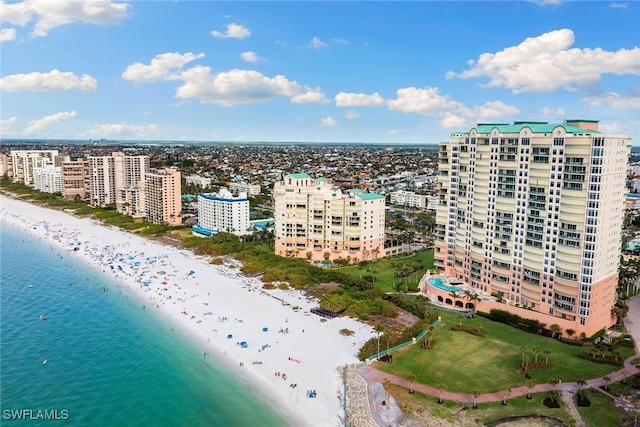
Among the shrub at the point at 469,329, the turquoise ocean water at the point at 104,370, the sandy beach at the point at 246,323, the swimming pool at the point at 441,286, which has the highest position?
the swimming pool at the point at 441,286

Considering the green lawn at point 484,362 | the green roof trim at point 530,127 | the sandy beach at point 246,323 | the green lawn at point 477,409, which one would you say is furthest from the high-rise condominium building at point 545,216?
the sandy beach at point 246,323

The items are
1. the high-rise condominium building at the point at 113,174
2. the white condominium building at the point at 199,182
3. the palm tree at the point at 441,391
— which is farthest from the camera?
the white condominium building at the point at 199,182

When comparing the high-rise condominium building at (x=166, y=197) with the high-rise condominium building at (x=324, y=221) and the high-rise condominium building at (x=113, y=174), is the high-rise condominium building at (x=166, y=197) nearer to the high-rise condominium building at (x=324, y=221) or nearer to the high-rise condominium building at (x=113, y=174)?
the high-rise condominium building at (x=113, y=174)

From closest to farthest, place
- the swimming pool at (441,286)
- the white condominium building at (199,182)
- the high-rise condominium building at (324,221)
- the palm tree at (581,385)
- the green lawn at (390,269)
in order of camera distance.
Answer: the palm tree at (581,385), the swimming pool at (441,286), the green lawn at (390,269), the high-rise condominium building at (324,221), the white condominium building at (199,182)

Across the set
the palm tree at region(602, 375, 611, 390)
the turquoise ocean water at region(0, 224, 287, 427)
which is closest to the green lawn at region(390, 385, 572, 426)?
the palm tree at region(602, 375, 611, 390)

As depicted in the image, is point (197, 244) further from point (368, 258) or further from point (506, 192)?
point (506, 192)

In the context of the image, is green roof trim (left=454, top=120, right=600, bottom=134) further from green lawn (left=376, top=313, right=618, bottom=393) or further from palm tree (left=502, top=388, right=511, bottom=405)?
palm tree (left=502, top=388, right=511, bottom=405)

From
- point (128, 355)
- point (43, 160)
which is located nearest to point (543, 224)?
point (128, 355)

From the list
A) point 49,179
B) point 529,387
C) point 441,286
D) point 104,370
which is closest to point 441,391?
point 529,387
